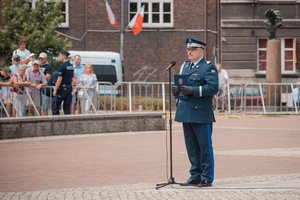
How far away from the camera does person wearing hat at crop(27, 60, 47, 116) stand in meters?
23.0

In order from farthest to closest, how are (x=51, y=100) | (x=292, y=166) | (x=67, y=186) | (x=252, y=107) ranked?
1. (x=252, y=107)
2. (x=51, y=100)
3. (x=292, y=166)
4. (x=67, y=186)

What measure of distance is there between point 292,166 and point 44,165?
3.67m

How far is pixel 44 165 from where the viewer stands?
52.9 feet

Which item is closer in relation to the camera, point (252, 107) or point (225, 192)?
point (225, 192)

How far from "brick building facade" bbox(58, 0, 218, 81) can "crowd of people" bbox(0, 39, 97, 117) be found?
1013 inches

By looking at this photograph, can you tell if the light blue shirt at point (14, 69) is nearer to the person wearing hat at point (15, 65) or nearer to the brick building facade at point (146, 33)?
the person wearing hat at point (15, 65)

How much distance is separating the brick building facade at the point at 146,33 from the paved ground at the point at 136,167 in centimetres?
2707

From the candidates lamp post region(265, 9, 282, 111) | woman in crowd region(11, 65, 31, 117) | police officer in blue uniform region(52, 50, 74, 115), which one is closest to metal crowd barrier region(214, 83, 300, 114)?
lamp post region(265, 9, 282, 111)

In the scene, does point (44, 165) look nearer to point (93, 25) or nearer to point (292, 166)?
point (292, 166)

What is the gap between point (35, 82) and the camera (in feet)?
77.4

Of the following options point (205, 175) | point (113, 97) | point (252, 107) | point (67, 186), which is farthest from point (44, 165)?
point (252, 107)

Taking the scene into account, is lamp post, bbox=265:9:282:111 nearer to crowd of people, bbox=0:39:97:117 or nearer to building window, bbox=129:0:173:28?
building window, bbox=129:0:173:28

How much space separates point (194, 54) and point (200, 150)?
115 cm

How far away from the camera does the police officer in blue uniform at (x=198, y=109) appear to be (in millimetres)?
12781
